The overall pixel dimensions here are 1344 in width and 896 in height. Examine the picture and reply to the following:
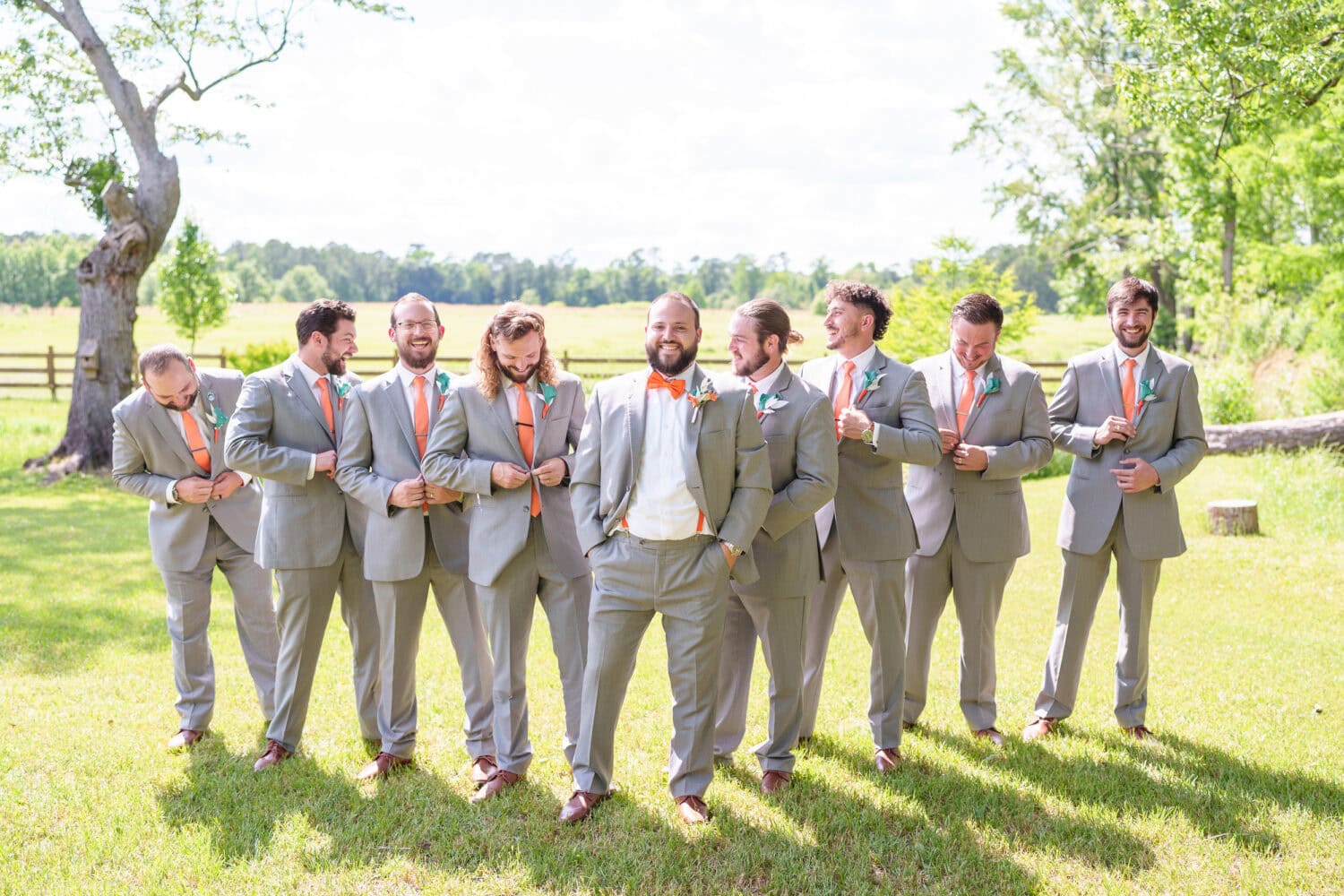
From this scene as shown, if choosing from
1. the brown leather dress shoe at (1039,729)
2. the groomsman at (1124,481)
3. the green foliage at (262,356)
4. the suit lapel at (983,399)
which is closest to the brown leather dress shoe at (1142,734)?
the groomsman at (1124,481)

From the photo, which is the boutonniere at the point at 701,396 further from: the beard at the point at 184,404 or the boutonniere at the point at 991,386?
the beard at the point at 184,404

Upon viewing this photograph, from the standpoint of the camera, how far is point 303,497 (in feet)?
20.0

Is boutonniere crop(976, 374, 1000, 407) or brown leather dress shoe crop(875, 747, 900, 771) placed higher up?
boutonniere crop(976, 374, 1000, 407)

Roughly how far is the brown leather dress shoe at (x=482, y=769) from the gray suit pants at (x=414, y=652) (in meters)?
0.04

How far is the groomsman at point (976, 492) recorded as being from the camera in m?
6.21

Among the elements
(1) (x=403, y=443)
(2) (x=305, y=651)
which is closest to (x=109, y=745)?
(2) (x=305, y=651)

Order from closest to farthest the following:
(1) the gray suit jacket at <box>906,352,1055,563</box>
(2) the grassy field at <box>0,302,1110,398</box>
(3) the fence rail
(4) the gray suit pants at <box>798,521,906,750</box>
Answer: (4) the gray suit pants at <box>798,521,906,750</box>
(1) the gray suit jacket at <box>906,352,1055,563</box>
(3) the fence rail
(2) the grassy field at <box>0,302,1110,398</box>

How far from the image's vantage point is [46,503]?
16922mm

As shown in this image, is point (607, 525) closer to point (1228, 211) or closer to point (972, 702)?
point (972, 702)

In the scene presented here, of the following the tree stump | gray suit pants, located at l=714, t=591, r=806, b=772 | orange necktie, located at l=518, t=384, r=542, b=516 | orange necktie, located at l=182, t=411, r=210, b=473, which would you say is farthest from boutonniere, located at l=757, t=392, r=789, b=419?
the tree stump

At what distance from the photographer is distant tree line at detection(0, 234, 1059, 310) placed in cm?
8175

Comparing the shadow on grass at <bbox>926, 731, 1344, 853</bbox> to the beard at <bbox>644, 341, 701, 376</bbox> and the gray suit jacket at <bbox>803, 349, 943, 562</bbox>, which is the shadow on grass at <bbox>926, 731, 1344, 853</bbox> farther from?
the beard at <bbox>644, 341, 701, 376</bbox>

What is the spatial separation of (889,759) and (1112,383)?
2541mm

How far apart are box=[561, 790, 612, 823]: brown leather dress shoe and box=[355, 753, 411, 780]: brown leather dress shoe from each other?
109 cm
